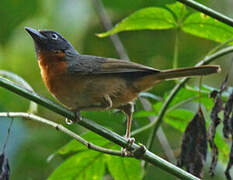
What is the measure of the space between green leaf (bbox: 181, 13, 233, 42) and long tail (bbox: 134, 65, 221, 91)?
0.59m

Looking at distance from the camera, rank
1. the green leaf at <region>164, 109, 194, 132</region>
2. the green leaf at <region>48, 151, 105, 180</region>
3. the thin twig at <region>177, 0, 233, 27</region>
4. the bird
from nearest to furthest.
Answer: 1. the thin twig at <region>177, 0, 233, 27</region>
2. the green leaf at <region>48, 151, 105, 180</region>
3. the bird
4. the green leaf at <region>164, 109, 194, 132</region>

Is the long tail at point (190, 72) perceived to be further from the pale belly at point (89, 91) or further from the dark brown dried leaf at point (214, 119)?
the pale belly at point (89, 91)

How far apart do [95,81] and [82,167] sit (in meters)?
0.70

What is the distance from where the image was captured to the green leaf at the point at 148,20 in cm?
382

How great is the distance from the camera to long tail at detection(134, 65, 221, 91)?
3.17m

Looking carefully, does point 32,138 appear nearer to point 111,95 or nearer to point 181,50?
point 111,95

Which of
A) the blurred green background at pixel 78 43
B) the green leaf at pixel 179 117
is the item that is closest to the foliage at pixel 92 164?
the green leaf at pixel 179 117

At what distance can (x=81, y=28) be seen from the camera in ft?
20.7

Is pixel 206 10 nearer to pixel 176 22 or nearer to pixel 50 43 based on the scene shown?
pixel 176 22

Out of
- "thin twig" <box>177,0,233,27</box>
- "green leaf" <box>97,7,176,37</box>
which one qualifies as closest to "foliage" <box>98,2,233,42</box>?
"green leaf" <box>97,7,176,37</box>

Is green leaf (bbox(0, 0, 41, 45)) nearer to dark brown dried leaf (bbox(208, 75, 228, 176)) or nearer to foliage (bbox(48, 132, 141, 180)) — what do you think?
foliage (bbox(48, 132, 141, 180))

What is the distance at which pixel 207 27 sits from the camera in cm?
398

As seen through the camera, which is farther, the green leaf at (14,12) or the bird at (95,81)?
the green leaf at (14,12)

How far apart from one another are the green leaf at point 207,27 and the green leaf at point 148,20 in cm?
15
